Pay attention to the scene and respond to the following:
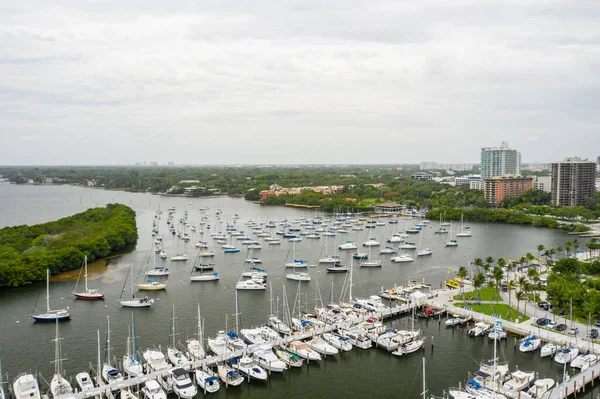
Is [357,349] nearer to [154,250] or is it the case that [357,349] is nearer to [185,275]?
[185,275]

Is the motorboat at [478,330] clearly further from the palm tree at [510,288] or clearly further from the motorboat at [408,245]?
the motorboat at [408,245]

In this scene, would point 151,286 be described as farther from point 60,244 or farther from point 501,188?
point 501,188

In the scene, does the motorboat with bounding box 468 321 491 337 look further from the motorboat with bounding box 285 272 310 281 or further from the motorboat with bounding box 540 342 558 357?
the motorboat with bounding box 285 272 310 281

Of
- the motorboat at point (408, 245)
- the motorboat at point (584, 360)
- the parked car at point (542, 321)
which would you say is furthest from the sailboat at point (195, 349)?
the motorboat at point (408, 245)

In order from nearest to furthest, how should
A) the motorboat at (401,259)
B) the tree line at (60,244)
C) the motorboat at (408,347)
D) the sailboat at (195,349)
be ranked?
the sailboat at (195,349)
the motorboat at (408,347)
the tree line at (60,244)
the motorboat at (401,259)

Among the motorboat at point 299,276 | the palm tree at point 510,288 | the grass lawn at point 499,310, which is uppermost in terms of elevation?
the palm tree at point 510,288

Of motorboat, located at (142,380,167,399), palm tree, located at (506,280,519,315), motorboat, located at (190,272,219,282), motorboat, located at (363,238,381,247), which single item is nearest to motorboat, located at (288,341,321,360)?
motorboat, located at (142,380,167,399)
